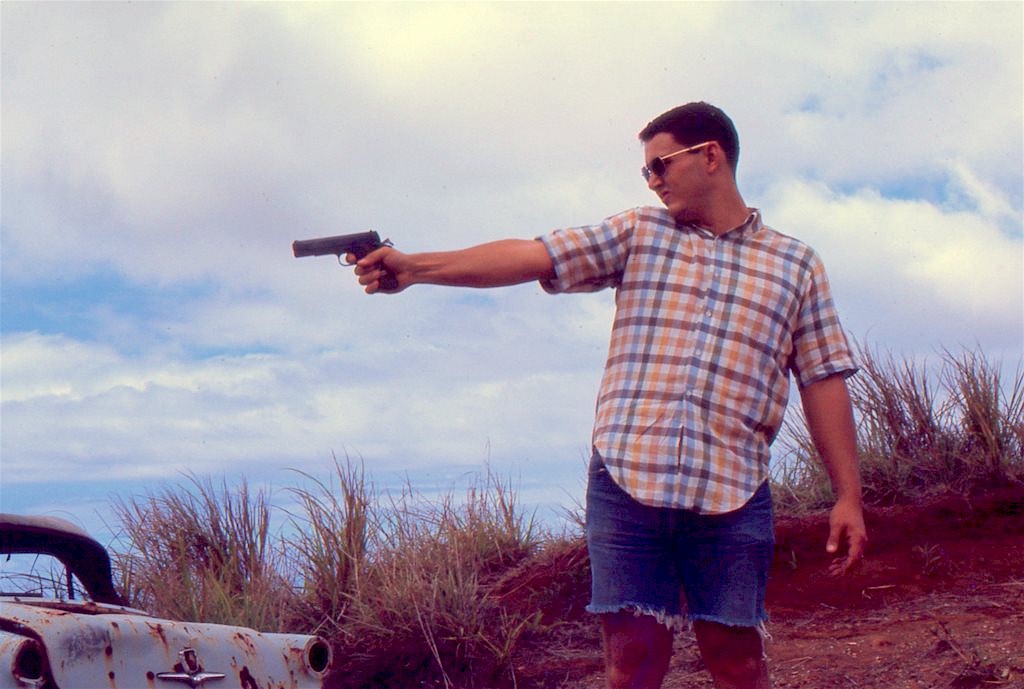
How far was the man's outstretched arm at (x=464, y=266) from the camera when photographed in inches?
117

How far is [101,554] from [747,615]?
2229mm

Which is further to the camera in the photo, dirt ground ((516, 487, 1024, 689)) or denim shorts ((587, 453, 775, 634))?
dirt ground ((516, 487, 1024, 689))

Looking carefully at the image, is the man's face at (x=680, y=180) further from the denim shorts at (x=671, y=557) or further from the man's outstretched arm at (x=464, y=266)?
the denim shorts at (x=671, y=557)

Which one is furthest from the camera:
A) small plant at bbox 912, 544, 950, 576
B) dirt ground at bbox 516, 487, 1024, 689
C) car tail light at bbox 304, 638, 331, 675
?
small plant at bbox 912, 544, 950, 576

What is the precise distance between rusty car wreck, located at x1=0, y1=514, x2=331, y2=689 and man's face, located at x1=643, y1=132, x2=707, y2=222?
193 centimetres

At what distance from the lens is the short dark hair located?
10.8ft

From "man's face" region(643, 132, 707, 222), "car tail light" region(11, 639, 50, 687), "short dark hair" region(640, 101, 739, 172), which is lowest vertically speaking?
"car tail light" region(11, 639, 50, 687)

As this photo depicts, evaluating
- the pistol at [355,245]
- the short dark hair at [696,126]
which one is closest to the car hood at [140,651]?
the pistol at [355,245]

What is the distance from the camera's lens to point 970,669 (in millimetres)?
5168

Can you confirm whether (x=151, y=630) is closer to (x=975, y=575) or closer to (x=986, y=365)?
(x=975, y=575)

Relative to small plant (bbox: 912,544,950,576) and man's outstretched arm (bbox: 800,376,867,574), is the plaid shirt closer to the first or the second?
man's outstretched arm (bbox: 800,376,867,574)

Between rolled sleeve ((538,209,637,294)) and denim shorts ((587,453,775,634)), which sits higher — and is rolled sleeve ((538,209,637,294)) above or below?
above

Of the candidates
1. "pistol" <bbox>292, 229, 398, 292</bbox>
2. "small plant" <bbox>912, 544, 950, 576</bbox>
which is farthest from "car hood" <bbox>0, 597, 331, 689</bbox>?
"small plant" <bbox>912, 544, 950, 576</bbox>

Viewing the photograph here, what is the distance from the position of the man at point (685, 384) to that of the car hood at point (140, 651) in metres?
1.25
